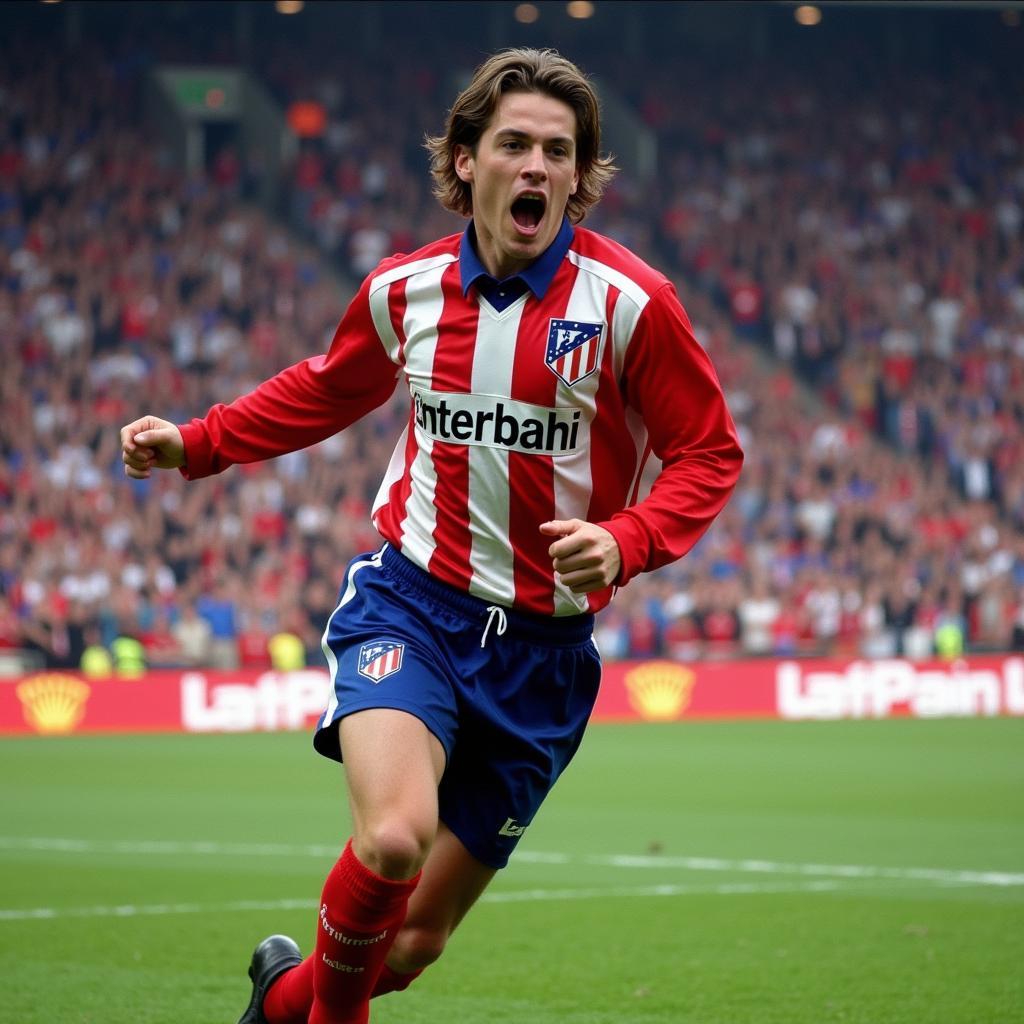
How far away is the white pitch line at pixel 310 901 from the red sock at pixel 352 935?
171 inches

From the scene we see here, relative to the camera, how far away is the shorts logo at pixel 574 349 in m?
4.98

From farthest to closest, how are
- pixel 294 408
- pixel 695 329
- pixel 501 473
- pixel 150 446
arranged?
pixel 695 329
pixel 294 408
pixel 150 446
pixel 501 473

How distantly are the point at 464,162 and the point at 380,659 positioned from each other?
1.36 metres

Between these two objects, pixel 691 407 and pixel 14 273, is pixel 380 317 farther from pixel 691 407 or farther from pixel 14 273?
pixel 14 273

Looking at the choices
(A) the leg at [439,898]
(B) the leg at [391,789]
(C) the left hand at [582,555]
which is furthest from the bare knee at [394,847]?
(C) the left hand at [582,555]

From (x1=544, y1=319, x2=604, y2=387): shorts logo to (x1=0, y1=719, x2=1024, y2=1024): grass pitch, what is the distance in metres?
2.48

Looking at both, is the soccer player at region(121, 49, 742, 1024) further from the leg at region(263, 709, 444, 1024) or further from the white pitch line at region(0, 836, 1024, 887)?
the white pitch line at region(0, 836, 1024, 887)

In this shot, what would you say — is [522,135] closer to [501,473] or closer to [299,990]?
[501,473]

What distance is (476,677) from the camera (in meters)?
5.00

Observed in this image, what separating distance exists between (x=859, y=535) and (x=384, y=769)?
25.2m

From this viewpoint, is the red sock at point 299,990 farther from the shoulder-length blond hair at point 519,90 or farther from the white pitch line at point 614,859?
the white pitch line at point 614,859

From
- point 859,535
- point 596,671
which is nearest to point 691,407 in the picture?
point 596,671

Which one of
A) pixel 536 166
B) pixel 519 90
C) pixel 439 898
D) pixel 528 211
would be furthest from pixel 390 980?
pixel 519 90

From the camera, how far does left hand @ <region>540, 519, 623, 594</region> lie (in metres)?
4.47
